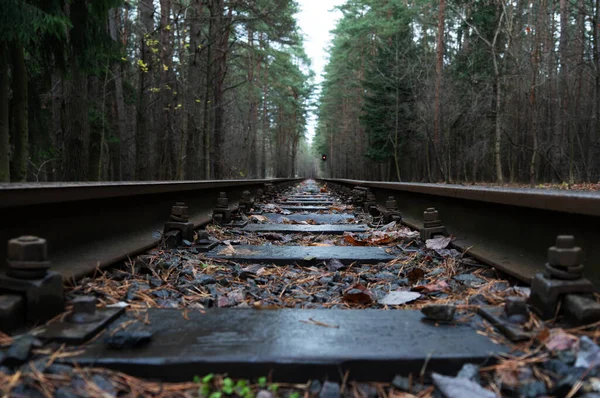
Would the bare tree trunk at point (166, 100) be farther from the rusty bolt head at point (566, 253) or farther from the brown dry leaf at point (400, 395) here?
the brown dry leaf at point (400, 395)

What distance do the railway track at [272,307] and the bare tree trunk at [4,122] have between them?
5929mm

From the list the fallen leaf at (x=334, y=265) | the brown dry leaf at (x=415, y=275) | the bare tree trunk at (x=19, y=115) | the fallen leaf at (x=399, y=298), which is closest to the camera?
the fallen leaf at (x=399, y=298)

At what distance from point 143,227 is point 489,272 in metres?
2.52

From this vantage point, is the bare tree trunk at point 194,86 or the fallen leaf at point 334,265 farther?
the bare tree trunk at point 194,86

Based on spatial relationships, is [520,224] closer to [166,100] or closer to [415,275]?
[415,275]

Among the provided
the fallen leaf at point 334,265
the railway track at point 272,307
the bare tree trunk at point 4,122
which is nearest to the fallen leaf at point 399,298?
the railway track at point 272,307

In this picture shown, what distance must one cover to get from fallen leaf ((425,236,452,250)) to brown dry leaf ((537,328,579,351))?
1.69 m

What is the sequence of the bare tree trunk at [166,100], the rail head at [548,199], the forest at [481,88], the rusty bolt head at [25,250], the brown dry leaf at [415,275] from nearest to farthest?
1. the rusty bolt head at [25,250]
2. the rail head at [548,199]
3. the brown dry leaf at [415,275]
4. the bare tree trunk at [166,100]
5. the forest at [481,88]

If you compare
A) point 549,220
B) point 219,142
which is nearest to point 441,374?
point 549,220

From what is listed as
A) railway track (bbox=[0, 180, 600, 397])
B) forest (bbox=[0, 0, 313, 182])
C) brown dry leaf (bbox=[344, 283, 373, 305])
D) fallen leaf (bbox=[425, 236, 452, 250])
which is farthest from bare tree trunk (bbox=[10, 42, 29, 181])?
brown dry leaf (bbox=[344, 283, 373, 305])

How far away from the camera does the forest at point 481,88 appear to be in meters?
16.1

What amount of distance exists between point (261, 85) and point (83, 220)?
130 feet

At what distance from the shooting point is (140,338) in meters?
1.33

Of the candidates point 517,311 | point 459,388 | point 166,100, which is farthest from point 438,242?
point 166,100
